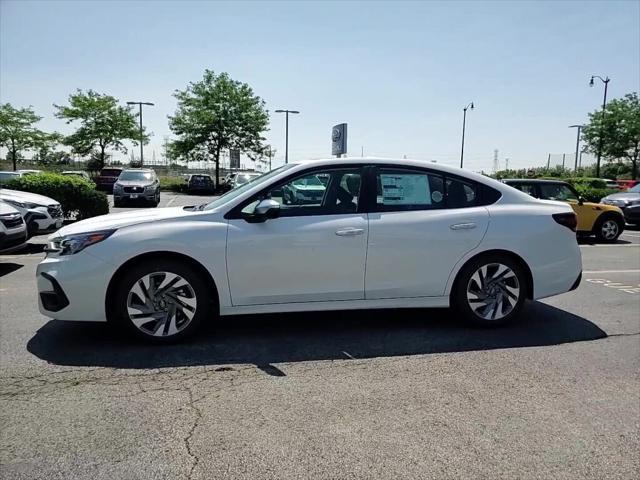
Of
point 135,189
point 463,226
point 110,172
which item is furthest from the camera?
point 110,172

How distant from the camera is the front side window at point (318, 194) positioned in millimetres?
4551

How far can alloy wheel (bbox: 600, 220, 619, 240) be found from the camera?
Answer: 13086 millimetres

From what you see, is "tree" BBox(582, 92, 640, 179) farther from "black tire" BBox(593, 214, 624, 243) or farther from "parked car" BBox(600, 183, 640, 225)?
"black tire" BBox(593, 214, 624, 243)

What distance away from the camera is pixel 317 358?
414cm

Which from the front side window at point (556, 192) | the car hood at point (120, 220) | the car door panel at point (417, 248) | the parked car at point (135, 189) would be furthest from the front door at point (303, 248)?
the parked car at point (135, 189)

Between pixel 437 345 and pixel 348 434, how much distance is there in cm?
177

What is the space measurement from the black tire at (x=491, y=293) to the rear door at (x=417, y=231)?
18 cm

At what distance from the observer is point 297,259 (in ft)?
14.4

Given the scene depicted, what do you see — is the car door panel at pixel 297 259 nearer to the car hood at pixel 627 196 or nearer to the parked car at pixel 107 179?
the car hood at pixel 627 196

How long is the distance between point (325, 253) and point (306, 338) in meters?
0.80

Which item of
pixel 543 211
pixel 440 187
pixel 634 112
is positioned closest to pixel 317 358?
pixel 440 187

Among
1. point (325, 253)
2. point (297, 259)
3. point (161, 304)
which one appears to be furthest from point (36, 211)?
point (325, 253)

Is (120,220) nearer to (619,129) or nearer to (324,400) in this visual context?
(324,400)

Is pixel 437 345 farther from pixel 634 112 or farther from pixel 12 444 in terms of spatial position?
pixel 634 112
